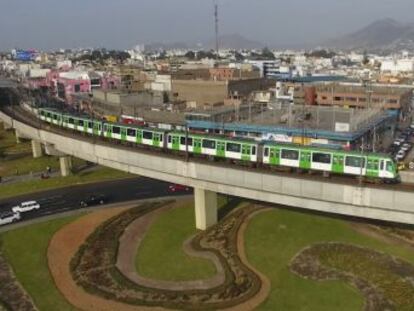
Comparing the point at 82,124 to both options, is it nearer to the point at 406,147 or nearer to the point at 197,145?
the point at 197,145

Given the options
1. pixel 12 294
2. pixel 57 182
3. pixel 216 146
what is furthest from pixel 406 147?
pixel 12 294

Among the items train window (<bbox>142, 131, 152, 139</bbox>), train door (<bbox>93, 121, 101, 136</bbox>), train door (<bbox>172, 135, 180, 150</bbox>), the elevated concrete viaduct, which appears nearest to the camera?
the elevated concrete viaduct

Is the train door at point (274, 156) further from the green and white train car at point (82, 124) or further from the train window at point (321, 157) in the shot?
the green and white train car at point (82, 124)

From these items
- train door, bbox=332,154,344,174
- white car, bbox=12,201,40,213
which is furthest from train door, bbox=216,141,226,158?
white car, bbox=12,201,40,213

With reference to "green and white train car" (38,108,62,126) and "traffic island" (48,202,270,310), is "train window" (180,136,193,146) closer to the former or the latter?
"traffic island" (48,202,270,310)

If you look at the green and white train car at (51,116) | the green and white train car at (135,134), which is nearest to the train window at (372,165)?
the green and white train car at (135,134)
